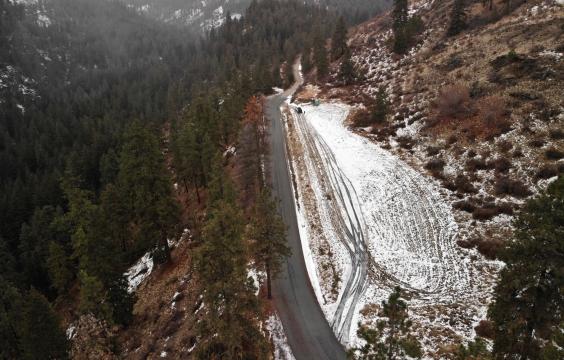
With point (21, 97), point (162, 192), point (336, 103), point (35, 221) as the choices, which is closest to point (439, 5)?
point (336, 103)

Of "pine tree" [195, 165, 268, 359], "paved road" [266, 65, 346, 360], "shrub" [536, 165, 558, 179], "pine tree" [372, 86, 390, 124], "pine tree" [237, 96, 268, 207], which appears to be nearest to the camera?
"pine tree" [195, 165, 268, 359]

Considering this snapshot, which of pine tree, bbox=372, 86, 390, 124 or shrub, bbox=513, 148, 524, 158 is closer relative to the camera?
shrub, bbox=513, 148, 524, 158

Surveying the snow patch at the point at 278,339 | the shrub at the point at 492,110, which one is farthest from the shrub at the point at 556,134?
the snow patch at the point at 278,339

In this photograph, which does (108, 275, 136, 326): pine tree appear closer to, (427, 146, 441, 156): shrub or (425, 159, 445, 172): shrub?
(425, 159, 445, 172): shrub

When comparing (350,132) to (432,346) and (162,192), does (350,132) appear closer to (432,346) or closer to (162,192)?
(162,192)

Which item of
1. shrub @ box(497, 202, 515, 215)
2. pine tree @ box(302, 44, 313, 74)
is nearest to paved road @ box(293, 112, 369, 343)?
shrub @ box(497, 202, 515, 215)

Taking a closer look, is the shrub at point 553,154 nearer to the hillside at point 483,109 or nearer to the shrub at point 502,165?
the hillside at point 483,109
